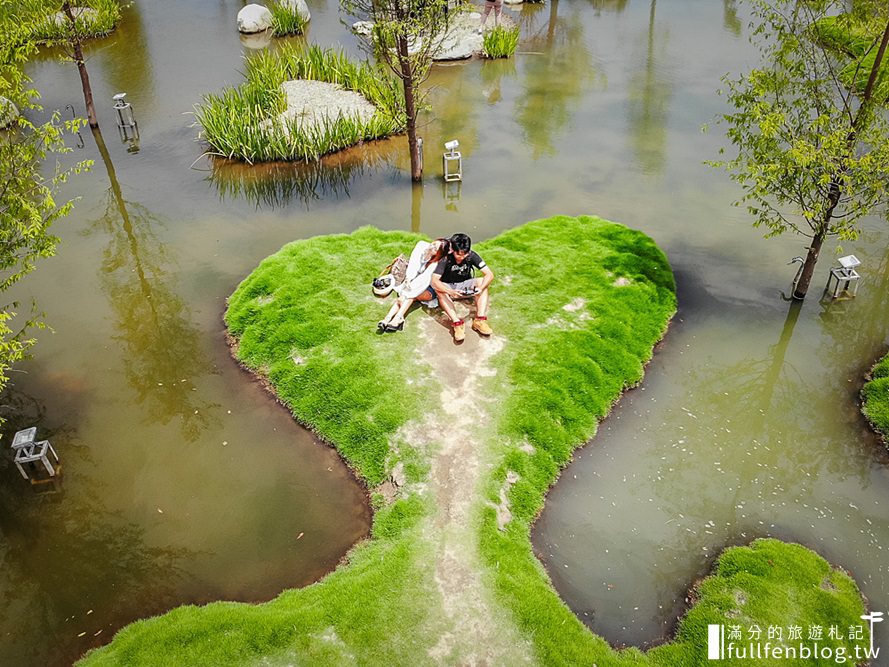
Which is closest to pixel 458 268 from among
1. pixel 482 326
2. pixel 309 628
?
pixel 482 326

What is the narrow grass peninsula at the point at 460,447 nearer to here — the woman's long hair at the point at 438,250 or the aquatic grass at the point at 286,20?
the woman's long hair at the point at 438,250

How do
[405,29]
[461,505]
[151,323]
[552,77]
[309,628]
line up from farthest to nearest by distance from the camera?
[552,77], [405,29], [151,323], [461,505], [309,628]

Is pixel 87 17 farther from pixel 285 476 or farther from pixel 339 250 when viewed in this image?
pixel 285 476

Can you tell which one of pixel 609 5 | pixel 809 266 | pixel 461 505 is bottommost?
pixel 461 505

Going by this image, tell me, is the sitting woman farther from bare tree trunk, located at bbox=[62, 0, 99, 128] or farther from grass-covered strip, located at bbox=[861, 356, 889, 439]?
bare tree trunk, located at bbox=[62, 0, 99, 128]

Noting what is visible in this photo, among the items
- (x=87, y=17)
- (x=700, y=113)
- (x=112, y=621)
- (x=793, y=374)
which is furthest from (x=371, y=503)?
(x=87, y=17)

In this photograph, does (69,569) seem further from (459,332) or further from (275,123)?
(275,123)
